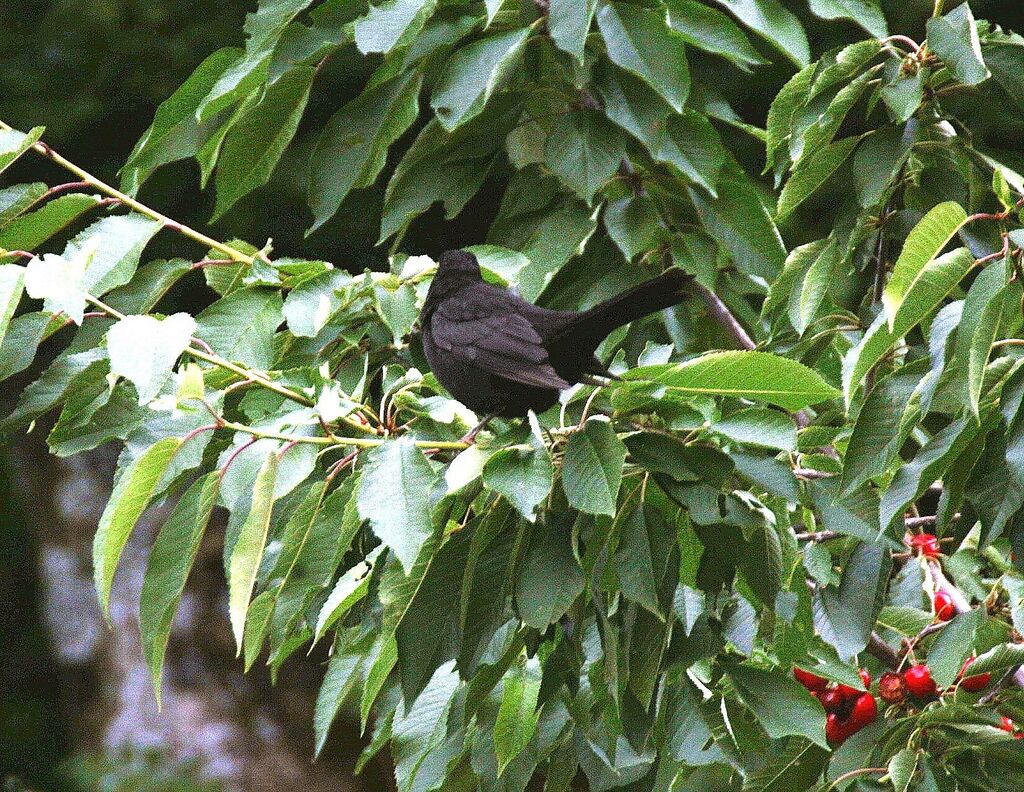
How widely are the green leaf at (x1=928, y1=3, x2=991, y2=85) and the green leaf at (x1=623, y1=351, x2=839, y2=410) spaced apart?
522 millimetres

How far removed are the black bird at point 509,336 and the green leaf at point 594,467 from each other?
15.7 inches

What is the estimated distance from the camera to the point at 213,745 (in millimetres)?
4664

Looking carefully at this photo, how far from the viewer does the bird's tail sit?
5.83ft

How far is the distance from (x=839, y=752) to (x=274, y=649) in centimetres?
73

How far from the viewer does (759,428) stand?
55.1 inches

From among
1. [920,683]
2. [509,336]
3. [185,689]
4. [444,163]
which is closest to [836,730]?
[920,683]

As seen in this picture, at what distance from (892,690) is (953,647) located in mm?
270

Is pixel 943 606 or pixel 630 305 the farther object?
pixel 943 606

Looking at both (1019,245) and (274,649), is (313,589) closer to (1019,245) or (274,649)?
(274,649)

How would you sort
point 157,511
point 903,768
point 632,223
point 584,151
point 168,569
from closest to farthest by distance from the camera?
point 168,569 < point 903,768 < point 584,151 < point 632,223 < point 157,511

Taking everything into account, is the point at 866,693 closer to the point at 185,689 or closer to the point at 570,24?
the point at 570,24

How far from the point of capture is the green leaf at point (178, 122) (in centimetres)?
204

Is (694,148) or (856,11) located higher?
(856,11)

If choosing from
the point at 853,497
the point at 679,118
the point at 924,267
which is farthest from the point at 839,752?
the point at 679,118
